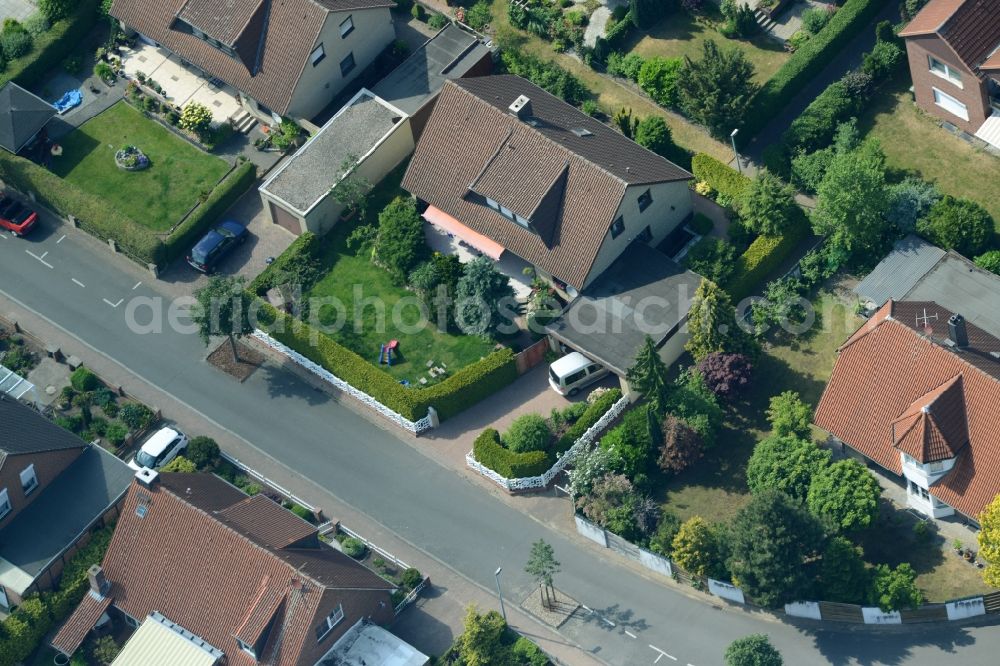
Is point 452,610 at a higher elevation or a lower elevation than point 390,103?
lower

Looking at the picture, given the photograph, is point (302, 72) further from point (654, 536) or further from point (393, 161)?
point (654, 536)

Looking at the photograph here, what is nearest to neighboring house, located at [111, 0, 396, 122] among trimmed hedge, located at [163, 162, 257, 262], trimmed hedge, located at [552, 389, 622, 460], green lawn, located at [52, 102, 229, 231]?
trimmed hedge, located at [163, 162, 257, 262]

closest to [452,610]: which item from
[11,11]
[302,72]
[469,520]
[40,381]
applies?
[469,520]

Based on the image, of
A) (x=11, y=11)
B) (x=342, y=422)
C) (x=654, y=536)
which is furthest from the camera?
(x=11, y=11)

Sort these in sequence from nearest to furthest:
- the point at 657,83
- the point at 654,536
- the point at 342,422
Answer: the point at 654,536 < the point at 342,422 < the point at 657,83

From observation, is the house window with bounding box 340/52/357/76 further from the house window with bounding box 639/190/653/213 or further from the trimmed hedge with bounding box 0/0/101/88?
the house window with bounding box 639/190/653/213

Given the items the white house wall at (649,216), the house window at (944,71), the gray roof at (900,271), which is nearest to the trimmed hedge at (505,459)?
the white house wall at (649,216)

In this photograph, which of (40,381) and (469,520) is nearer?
(469,520)
